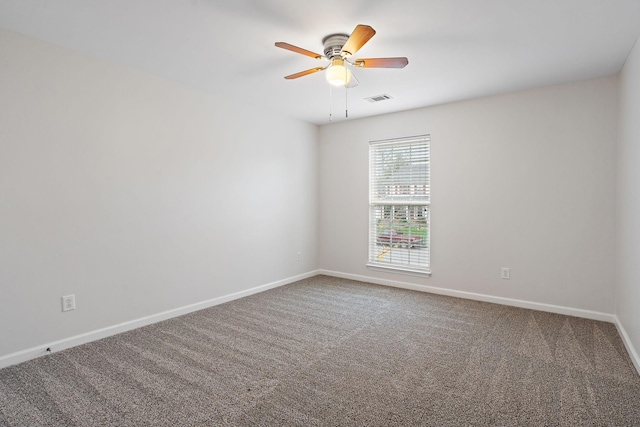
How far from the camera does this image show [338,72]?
2576 mm

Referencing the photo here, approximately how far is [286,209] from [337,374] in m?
2.88

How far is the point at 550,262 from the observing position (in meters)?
3.64

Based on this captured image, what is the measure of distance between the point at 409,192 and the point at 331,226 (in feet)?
4.46

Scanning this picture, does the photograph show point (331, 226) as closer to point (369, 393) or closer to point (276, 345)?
point (276, 345)

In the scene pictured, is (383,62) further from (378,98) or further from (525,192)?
(525,192)

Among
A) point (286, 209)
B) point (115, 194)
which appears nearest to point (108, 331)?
point (115, 194)

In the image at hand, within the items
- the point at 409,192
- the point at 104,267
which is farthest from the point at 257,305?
the point at 409,192

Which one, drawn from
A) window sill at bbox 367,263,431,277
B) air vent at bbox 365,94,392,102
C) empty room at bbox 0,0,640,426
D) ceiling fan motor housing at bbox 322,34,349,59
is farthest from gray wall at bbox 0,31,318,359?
ceiling fan motor housing at bbox 322,34,349,59

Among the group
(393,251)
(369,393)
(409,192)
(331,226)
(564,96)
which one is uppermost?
(564,96)

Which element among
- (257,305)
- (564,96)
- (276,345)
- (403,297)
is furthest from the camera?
(403,297)

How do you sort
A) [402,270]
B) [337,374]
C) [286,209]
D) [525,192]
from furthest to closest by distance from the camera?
[286,209], [402,270], [525,192], [337,374]

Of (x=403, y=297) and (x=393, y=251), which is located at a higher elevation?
(x=393, y=251)

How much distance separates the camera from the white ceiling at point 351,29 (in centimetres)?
Answer: 218

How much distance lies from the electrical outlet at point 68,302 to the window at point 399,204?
3530 mm
